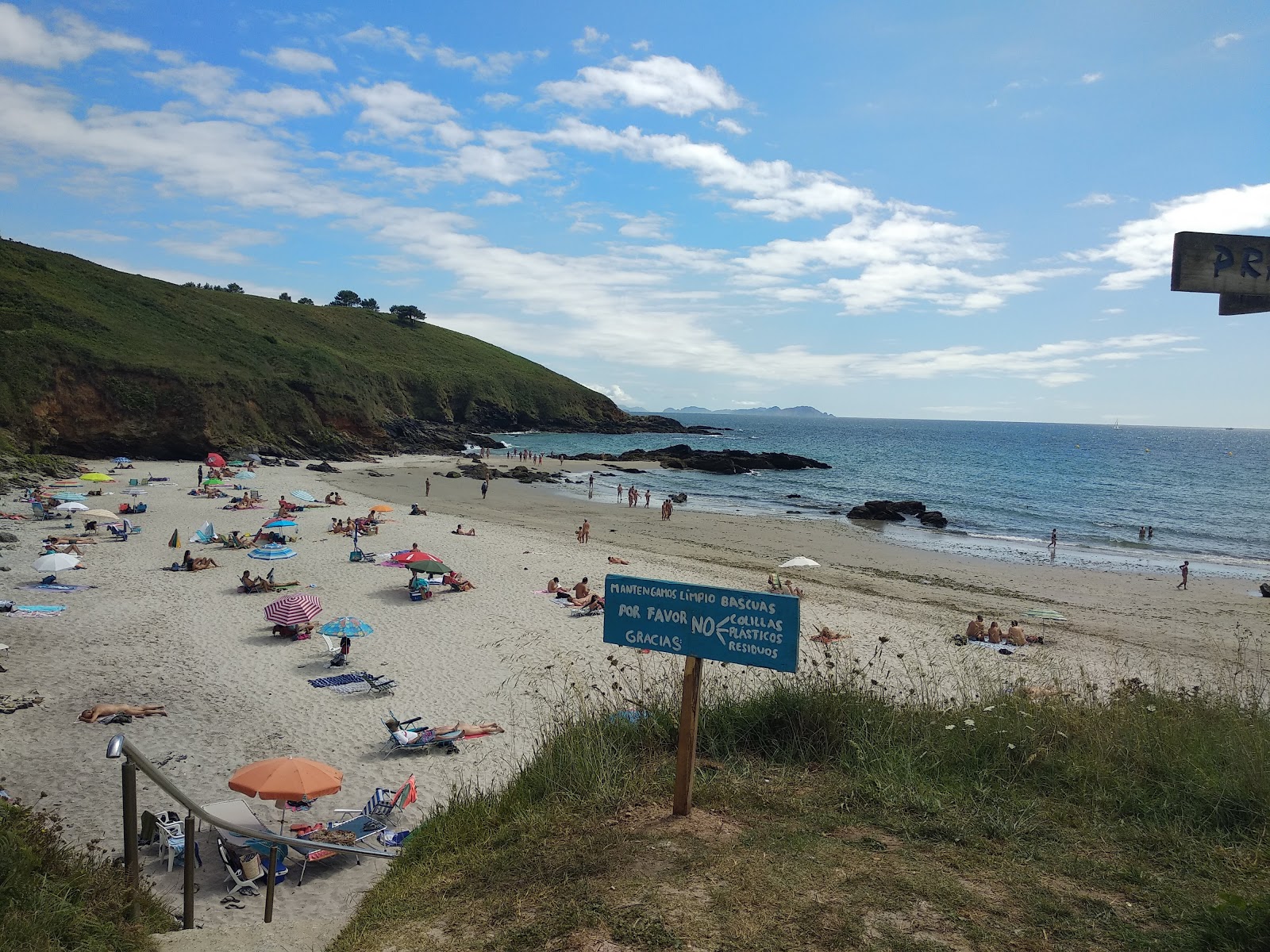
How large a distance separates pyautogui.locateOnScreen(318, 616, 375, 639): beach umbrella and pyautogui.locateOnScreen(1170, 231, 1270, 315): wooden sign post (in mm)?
13545

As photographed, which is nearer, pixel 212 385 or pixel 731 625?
pixel 731 625

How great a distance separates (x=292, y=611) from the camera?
1477cm

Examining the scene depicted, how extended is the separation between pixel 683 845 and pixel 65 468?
43.5 m

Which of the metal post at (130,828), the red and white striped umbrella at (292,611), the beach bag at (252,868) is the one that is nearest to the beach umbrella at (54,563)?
the red and white striped umbrella at (292,611)

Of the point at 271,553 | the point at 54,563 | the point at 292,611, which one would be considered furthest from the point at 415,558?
the point at 54,563

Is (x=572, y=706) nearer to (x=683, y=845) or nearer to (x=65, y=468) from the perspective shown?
(x=683, y=845)

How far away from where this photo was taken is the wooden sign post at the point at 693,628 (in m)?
4.66

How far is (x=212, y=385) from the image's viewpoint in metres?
52.7

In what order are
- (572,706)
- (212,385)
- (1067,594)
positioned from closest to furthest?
1. (572,706)
2. (1067,594)
3. (212,385)

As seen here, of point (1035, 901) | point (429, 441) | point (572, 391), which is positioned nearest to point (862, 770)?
point (1035, 901)

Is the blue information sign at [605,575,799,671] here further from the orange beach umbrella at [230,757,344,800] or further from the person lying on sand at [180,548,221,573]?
the person lying on sand at [180,548,221,573]

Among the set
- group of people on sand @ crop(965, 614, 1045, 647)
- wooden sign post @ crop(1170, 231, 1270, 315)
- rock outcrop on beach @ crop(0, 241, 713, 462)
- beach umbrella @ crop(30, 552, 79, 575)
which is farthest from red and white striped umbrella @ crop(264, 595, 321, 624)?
rock outcrop on beach @ crop(0, 241, 713, 462)

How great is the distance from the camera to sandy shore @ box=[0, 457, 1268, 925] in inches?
371

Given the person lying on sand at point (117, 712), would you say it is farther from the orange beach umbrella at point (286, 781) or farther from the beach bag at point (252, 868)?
the beach bag at point (252, 868)
